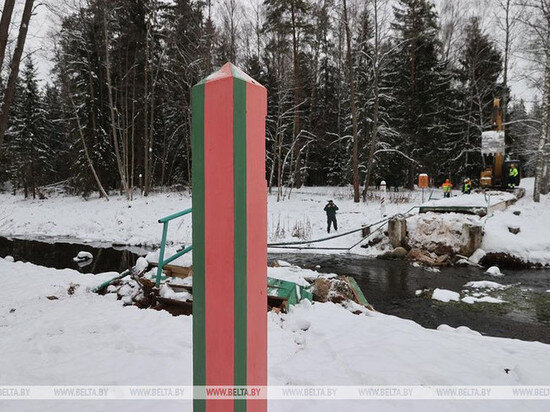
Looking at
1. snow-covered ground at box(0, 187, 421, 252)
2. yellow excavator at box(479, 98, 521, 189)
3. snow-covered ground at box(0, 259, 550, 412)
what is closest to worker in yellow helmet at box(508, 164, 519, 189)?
yellow excavator at box(479, 98, 521, 189)

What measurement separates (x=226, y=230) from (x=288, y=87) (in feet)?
71.4

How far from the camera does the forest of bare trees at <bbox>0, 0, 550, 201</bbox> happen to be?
20.7m

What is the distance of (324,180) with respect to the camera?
106 feet

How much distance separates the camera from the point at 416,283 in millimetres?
7887

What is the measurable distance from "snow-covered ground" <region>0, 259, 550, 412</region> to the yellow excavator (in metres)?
15.7

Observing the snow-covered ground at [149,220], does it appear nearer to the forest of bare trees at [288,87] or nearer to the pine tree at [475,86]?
the forest of bare trees at [288,87]

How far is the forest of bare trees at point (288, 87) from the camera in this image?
20.7 metres

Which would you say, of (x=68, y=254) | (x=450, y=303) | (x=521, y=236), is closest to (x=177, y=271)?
(x=450, y=303)

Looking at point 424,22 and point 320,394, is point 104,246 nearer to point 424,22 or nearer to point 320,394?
point 320,394

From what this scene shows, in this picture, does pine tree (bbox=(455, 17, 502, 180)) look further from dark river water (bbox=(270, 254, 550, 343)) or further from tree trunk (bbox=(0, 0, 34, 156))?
tree trunk (bbox=(0, 0, 34, 156))

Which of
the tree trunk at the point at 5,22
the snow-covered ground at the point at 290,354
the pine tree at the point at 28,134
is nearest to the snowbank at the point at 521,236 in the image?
the snow-covered ground at the point at 290,354

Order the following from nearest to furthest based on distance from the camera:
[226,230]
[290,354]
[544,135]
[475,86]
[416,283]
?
1. [226,230]
2. [290,354]
3. [416,283]
4. [544,135]
5. [475,86]

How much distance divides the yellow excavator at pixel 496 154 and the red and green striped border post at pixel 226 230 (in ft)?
61.4

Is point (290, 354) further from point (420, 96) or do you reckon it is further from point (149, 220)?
point (420, 96)
